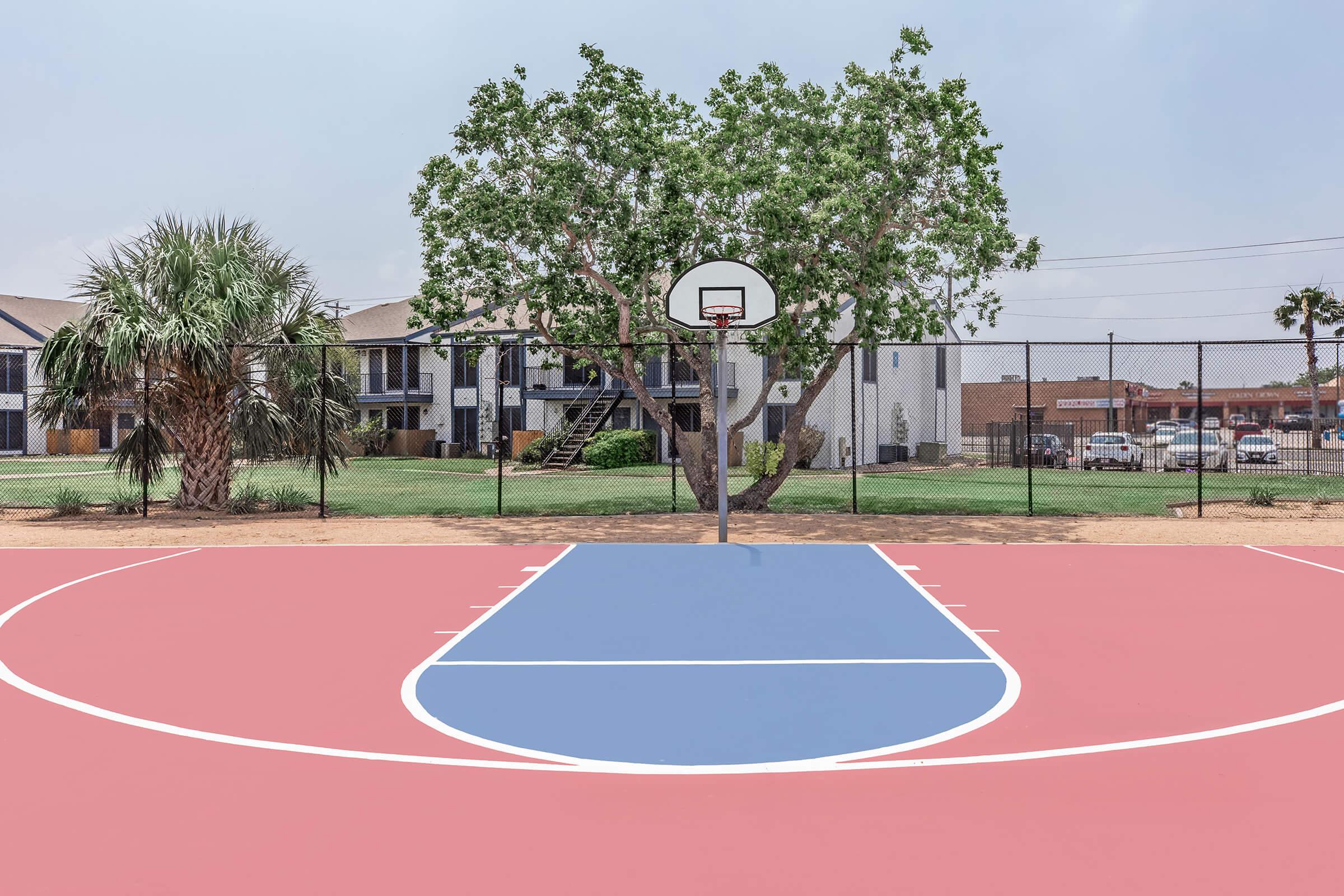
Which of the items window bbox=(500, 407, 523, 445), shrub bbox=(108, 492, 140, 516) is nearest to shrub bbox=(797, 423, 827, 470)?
window bbox=(500, 407, 523, 445)

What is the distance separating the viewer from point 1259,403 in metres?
75.4

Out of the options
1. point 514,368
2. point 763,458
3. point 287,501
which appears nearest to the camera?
point 287,501

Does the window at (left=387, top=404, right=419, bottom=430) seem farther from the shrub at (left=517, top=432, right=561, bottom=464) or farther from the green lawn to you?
the shrub at (left=517, top=432, right=561, bottom=464)

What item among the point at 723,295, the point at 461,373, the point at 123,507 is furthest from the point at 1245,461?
the point at 123,507

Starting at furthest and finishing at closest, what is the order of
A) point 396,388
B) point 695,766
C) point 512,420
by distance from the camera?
point 396,388 → point 512,420 → point 695,766

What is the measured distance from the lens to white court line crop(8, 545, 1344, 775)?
4441 millimetres

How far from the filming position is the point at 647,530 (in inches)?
568

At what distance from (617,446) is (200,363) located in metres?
15.3

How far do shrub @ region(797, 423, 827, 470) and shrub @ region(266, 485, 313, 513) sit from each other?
48.9 ft

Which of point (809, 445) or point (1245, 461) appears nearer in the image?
point (809, 445)

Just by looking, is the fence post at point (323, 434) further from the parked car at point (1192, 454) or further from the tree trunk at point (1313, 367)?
the parked car at point (1192, 454)

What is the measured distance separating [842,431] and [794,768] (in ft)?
87.9

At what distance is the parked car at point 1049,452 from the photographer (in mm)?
30578

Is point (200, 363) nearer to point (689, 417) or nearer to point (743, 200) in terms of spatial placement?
point (743, 200)
